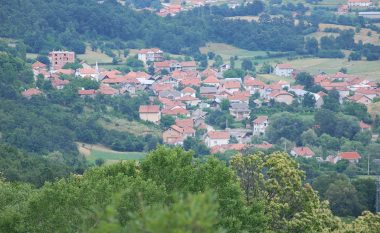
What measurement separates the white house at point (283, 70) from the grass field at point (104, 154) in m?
21.8

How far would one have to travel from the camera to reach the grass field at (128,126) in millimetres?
49281

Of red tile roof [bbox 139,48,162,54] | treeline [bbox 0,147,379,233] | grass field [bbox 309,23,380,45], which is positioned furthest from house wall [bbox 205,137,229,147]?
treeline [bbox 0,147,379,233]

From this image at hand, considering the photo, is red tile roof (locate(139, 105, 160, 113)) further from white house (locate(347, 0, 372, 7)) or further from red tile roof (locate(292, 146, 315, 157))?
white house (locate(347, 0, 372, 7))

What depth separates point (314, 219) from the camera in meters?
18.7

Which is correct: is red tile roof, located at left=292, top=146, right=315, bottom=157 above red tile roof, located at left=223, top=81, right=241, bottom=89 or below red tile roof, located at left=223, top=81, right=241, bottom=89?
above

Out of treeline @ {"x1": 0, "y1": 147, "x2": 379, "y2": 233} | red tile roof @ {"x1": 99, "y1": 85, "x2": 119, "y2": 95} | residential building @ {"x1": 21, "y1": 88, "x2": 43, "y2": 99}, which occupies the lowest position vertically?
red tile roof @ {"x1": 99, "y1": 85, "x2": 119, "y2": 95}

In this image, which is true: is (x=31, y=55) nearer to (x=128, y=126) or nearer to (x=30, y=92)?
(x=30, y=92)

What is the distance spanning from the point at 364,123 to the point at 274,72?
1600cm

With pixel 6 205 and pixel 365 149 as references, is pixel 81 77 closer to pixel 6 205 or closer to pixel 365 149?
pixel 365 149

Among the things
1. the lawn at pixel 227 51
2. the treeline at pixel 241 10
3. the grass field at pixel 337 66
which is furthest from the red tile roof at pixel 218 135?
the treeline at pixel 241 10

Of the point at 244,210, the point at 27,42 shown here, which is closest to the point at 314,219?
the point at 244,210

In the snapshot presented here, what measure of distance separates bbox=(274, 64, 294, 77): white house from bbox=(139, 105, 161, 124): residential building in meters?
14.5

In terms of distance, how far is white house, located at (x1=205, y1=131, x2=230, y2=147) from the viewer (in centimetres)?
4872

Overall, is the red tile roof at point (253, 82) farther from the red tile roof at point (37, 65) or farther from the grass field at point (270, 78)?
the red tile roof at point (37, 65)
